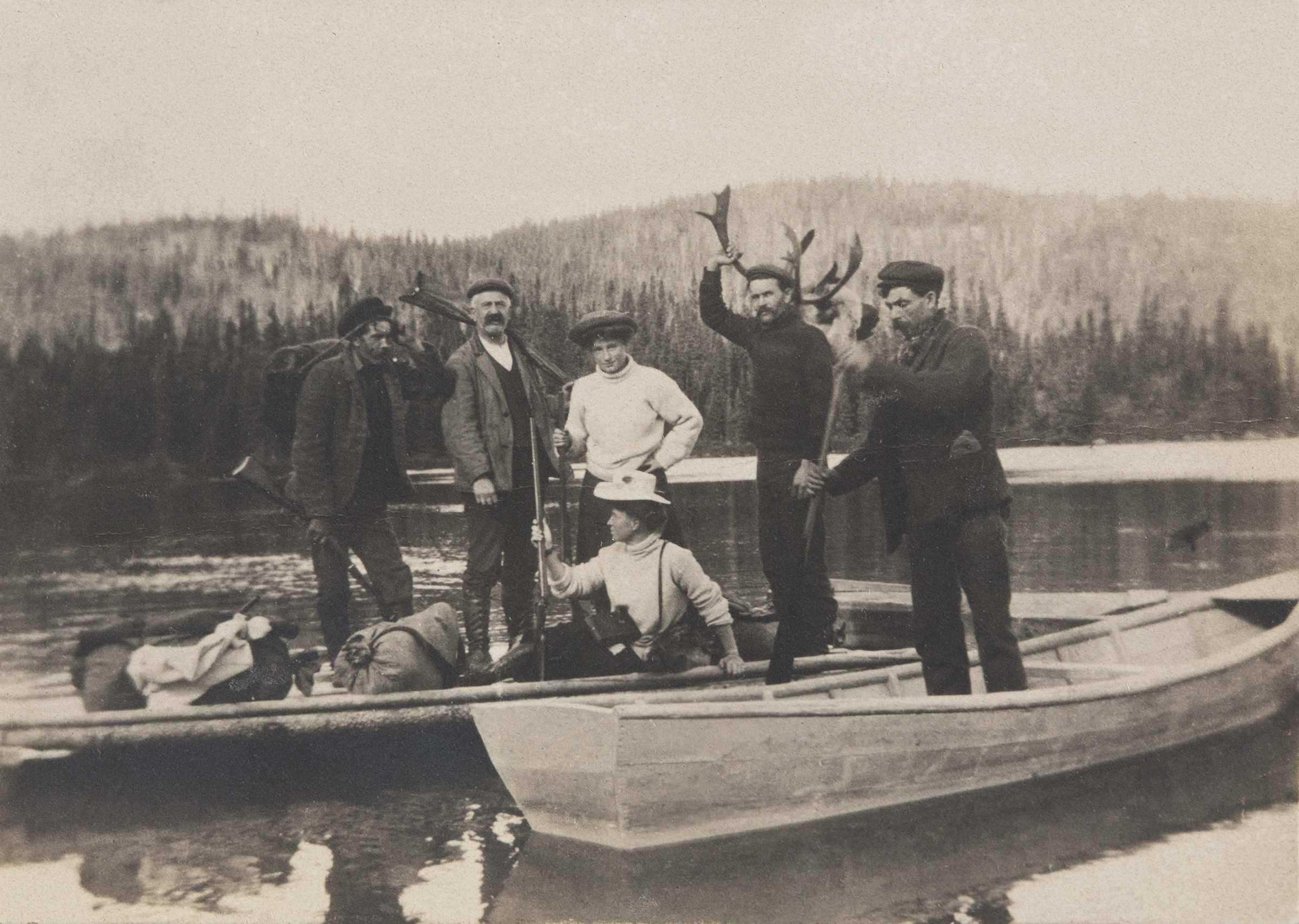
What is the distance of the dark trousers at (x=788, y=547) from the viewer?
16.1ft

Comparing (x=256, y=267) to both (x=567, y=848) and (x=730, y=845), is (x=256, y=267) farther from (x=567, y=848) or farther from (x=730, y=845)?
(x=730, y=845)

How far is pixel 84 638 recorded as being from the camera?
14.3 feet

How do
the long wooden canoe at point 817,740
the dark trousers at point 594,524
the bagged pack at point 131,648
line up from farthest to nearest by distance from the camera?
the dark trousers at point 594,524
the bagged pack at point 131,648
the long wooden canoe at point 817,740

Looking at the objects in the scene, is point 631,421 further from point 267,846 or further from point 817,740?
point 267,846

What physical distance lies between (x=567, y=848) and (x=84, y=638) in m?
2.04

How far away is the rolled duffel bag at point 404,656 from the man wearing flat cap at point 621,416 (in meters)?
0.87

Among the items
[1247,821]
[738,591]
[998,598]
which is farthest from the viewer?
[738,591]

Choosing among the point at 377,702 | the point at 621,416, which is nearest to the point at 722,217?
the point at 621,416

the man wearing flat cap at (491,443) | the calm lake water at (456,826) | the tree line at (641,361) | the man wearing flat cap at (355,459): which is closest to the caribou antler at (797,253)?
the tree line at (641,361)

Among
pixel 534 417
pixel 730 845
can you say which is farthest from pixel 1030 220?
pixel 730 845

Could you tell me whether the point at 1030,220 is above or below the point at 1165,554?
above

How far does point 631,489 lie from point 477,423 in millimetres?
778

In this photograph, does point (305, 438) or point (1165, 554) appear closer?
point (305, 438)

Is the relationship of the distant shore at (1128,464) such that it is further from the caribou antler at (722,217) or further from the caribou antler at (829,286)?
the caribou antler at (722,217)
